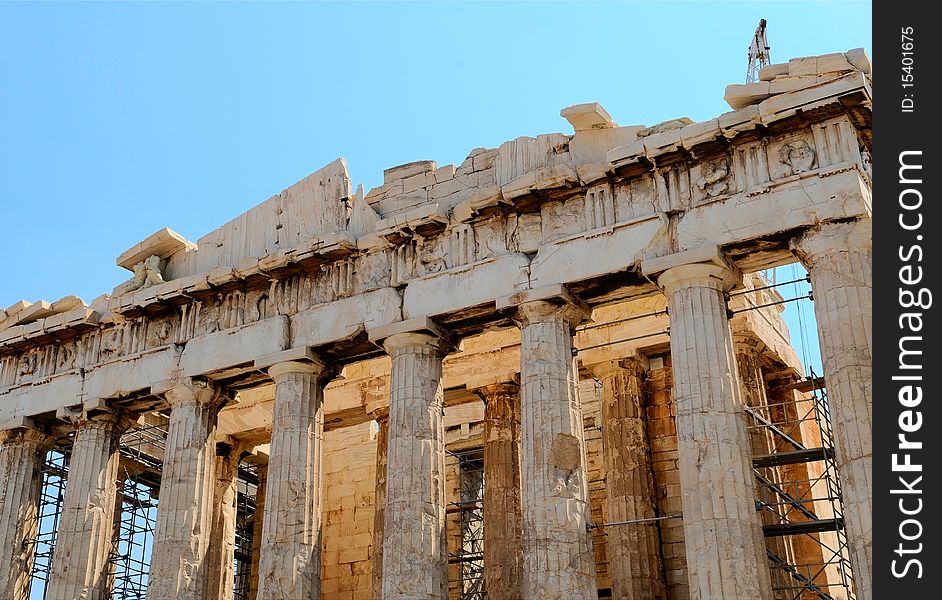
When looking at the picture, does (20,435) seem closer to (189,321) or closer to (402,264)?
(189,321)

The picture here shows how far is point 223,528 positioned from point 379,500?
153 inches

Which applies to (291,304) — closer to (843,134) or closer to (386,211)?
(386,211)

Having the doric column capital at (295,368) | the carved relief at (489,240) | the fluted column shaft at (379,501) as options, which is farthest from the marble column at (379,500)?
the carved relief at (489,240)

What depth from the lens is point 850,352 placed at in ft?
43.5

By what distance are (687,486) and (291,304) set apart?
768 cm

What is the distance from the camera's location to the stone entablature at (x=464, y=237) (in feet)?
47.9

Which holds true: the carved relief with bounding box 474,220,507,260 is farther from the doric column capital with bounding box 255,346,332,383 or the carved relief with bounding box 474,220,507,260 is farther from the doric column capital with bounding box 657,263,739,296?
the doric column capital with bounding box 255,346,332,383

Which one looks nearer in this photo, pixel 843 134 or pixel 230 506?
pixel 843 134

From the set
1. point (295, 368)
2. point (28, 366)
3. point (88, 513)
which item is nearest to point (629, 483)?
point (295, 368)
